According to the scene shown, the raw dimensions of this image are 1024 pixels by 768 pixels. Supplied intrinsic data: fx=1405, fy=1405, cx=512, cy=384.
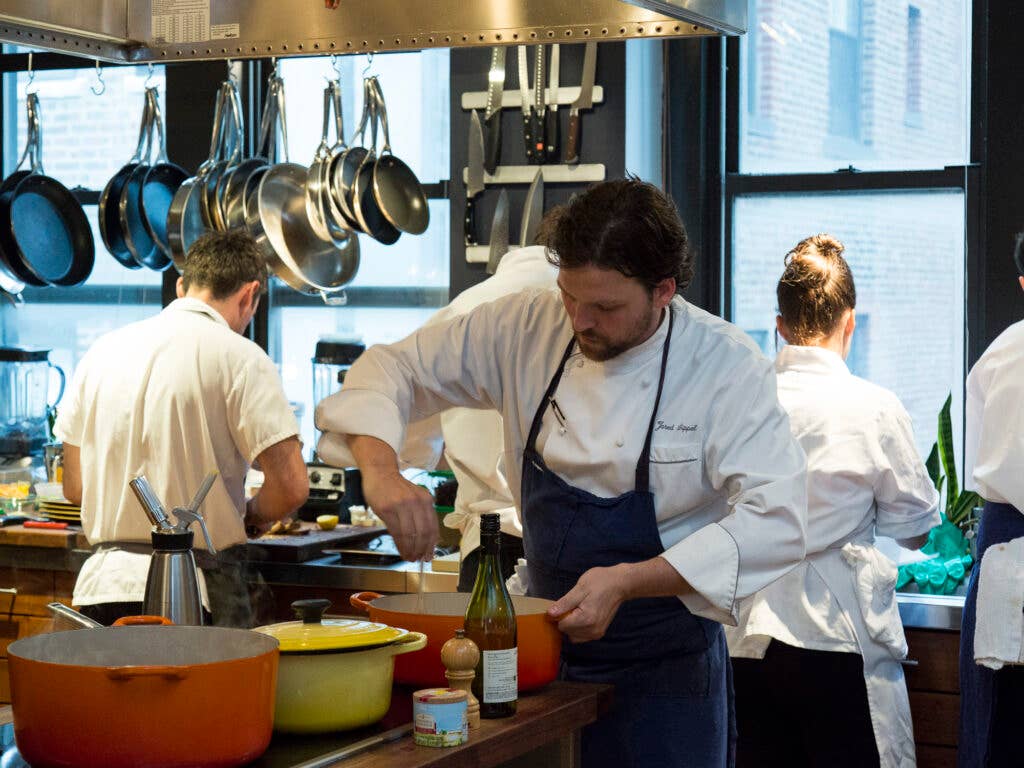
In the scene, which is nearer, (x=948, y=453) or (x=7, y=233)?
(x=948, y=453)

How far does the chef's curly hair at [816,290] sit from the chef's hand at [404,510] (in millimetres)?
1422

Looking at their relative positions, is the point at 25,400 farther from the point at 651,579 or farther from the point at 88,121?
the point at 651,579

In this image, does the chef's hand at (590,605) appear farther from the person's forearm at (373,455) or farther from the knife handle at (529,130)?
the knife handle at (529,130)

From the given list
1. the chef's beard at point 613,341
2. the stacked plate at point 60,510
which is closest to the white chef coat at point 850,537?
the chef's beard at point 613,341

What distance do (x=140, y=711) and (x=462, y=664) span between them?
19.0 inches

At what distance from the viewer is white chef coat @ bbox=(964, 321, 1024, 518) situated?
301 centimetres

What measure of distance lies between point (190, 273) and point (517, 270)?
951 millimetres

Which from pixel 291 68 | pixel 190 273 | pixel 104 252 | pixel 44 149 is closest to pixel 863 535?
pixel 190 273

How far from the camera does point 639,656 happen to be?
234 centimetres

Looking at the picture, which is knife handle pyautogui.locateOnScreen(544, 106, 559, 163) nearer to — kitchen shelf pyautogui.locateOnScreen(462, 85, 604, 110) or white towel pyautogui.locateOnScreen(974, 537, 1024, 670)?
kitchen shelf pyautogui.locateOnScreen(462, 85, 604, 110)

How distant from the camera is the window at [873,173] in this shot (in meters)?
4.19

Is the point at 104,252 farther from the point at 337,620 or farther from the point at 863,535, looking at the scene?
the point at 337,620

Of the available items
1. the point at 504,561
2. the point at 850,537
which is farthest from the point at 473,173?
the point at 850,537

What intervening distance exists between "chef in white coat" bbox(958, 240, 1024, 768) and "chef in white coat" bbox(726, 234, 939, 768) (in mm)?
155
